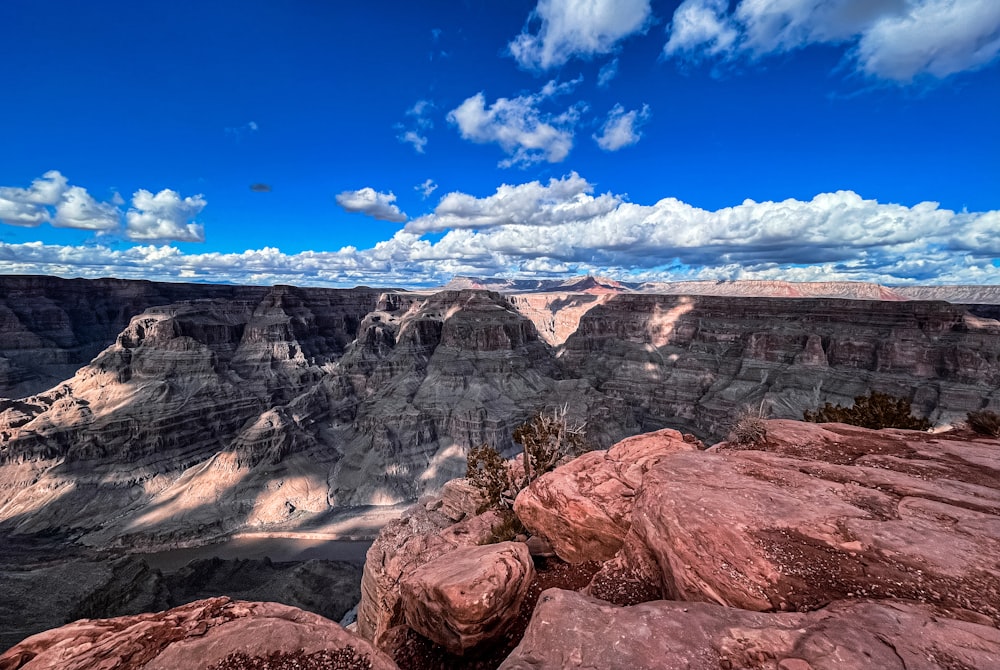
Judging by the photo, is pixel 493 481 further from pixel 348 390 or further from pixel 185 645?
pixel 348 390

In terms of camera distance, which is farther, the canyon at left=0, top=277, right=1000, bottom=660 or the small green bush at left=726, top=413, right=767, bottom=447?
the canyon at left=0, top=277, right=1000, bottom=660

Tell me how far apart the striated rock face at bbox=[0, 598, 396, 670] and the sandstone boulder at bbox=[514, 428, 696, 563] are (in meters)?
7.14

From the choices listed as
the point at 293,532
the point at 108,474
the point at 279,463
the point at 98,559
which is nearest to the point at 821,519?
the point at 293,532

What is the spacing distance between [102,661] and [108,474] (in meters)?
71.5

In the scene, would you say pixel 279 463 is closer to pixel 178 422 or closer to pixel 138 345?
pixel 178 422

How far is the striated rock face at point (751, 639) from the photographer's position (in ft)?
18.4

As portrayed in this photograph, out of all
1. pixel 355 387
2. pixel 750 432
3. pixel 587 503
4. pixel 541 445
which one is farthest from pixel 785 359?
pixel 355 387

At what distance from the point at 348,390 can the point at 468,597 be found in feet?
262

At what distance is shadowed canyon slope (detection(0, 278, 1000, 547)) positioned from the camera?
2203 inches

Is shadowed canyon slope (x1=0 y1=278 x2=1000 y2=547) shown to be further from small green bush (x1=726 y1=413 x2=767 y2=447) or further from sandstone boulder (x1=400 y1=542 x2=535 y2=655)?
small green bush (x1=726 y1=413 x2=767 y2=447)

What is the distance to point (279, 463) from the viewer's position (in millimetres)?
60906

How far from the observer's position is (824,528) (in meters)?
8.83

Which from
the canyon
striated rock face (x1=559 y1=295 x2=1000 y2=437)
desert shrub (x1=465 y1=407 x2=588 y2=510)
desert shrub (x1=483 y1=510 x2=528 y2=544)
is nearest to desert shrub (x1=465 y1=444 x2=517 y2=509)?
desert shrub (x1=465 y1=407 x2=588 y2=510)

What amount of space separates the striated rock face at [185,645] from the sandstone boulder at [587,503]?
7.14 meters
